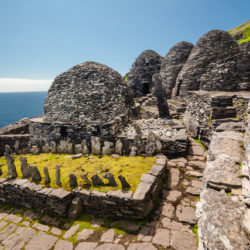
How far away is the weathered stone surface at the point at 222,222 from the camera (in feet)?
4.20

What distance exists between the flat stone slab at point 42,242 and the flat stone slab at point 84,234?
63 cm

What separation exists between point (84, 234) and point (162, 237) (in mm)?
1851

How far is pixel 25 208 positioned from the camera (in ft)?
16.0

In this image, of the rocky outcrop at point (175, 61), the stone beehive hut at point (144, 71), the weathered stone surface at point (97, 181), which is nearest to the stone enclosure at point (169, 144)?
the weathered stone surface at point (97, 181)

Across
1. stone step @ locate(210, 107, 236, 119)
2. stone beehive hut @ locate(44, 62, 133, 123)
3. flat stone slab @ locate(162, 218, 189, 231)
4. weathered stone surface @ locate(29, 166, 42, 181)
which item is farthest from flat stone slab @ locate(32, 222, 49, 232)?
stone step @ locate(210, 107, 236, 119)

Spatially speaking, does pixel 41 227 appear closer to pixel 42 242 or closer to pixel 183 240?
pixel 42 242

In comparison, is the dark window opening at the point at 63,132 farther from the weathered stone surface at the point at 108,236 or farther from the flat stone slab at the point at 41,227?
the weathered stone surface at the point at 108,236

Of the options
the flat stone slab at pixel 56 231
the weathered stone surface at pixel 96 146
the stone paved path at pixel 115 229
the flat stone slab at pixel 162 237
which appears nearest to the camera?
the flat stone slab at pixel 162 237

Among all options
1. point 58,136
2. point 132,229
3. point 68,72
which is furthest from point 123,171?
point 68,72

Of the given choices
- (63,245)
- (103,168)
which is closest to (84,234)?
(63,245)

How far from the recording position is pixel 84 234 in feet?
11.6

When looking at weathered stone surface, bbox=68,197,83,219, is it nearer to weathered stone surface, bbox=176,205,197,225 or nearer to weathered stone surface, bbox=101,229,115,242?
weathered stone surface, bbox=101,229,115,242

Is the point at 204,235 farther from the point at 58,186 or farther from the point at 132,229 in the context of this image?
the point at 58,186

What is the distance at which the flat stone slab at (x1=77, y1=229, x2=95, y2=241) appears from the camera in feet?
11.3
